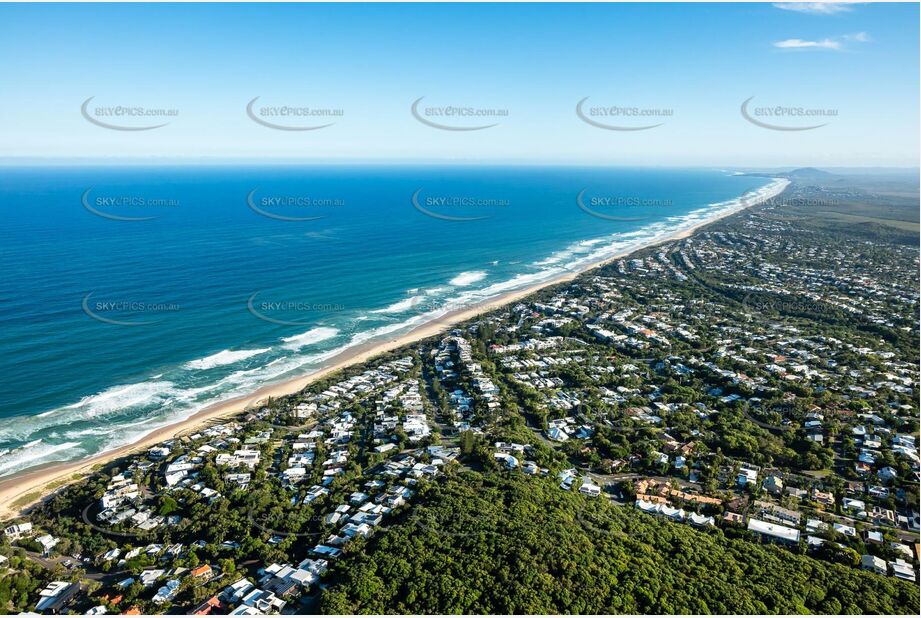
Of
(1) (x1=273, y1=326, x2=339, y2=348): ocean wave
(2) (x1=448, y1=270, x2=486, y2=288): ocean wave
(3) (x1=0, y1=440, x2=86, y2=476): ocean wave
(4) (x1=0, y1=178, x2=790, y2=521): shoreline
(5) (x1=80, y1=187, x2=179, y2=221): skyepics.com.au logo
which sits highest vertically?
(5) (x1=80, y1=187, x2=179, y2=221): skyepics.com.au logo

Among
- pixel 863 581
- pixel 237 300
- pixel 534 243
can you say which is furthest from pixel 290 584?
pixel 534 243

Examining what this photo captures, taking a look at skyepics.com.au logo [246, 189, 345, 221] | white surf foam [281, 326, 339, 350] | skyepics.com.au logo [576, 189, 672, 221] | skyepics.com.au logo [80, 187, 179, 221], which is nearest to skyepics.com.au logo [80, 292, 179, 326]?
white surf foam [281, 326, 339, 350]

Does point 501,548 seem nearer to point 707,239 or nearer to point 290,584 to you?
point 290,584

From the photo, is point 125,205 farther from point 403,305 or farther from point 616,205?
point 616,205

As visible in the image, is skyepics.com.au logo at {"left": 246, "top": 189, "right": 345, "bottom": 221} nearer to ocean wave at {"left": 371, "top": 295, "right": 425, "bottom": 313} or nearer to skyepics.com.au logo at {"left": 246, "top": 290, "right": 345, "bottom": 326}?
skyepics.com.au logo at {"left": 246, "top": 290, "right": 345, "bottom": 326}

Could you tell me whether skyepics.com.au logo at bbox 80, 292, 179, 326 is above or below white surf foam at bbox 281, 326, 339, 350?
above

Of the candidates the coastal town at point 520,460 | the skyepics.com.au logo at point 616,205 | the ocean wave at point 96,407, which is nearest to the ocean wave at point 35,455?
the ocean wave at point 96,407

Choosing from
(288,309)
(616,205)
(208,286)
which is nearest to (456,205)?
(616,205)
